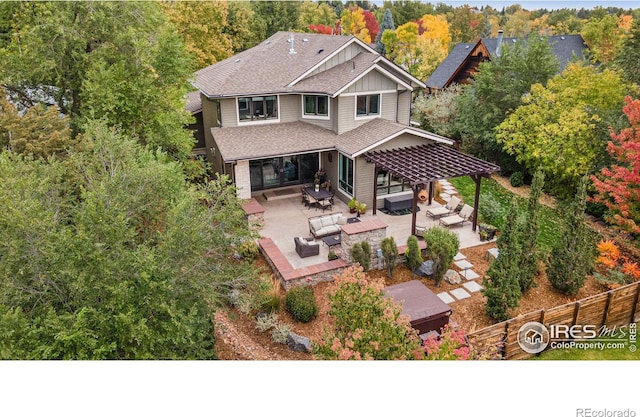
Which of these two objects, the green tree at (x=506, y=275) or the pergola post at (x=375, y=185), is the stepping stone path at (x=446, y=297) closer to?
the green tree at (x=506, y=275)

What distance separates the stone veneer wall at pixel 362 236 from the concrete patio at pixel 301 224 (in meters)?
0.55

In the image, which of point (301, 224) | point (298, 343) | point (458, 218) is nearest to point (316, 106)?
point (301, 224)

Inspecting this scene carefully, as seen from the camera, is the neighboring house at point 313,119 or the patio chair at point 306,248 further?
the neighboring house at point 313,119

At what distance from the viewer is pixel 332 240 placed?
15.6 metres

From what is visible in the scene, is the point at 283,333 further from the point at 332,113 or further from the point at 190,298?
the point at 332,113

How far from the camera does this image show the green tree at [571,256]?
520 inches

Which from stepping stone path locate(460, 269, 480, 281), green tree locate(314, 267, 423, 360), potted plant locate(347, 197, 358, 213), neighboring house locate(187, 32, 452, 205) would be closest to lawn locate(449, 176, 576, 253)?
stepping stone path locate(460, 269, 480, 281)

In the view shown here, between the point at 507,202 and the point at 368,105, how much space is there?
786cm

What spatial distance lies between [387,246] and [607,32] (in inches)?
1640

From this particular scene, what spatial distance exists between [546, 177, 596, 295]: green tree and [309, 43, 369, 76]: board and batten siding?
12.6 m

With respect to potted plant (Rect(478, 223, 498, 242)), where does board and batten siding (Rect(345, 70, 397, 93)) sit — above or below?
above

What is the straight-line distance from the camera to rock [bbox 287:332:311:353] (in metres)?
11.4

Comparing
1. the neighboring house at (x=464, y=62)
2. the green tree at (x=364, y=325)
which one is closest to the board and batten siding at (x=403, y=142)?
the green tree at (x=364, y=325)

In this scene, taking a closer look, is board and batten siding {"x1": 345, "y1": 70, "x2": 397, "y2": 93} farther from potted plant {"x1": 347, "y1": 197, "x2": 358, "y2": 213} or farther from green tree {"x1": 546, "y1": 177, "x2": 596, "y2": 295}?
green tree {"x1": 546, "y1": 177, "x2": 596, "y2": 295}
